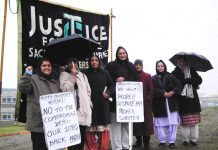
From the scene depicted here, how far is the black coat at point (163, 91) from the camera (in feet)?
26.6

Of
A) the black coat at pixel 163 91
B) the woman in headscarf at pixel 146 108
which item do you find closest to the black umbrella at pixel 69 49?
the woman in headscarf at pixel 146 108

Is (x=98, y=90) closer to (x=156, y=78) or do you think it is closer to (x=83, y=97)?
(x=83, y=97)

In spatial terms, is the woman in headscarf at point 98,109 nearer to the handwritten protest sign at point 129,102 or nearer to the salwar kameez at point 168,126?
the handwritten protest sign at point 129,102

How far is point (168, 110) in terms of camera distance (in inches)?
319

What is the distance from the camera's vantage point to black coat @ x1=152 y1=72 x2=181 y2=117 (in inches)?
319

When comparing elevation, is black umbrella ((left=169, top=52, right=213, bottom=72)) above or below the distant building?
above

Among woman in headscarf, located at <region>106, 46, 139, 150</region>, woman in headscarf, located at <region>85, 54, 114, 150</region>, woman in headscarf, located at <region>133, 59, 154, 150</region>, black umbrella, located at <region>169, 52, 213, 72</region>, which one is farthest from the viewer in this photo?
black umbrella, located at <region>169, 52, 213, 72</region>

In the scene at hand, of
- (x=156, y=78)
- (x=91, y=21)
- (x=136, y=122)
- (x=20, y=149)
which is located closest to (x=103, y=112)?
(x=136, y=122)

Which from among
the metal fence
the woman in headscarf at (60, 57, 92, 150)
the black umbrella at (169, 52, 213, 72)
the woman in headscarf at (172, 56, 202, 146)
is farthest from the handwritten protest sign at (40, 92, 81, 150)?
the metal fence

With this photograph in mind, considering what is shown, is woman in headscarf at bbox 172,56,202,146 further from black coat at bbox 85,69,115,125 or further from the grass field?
black coat at bbox 85,69,115,125

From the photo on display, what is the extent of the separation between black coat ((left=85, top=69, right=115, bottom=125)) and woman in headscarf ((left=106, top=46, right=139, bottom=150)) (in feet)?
1.69

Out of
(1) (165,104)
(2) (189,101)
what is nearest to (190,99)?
(2) (189,101)

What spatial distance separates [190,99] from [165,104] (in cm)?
64

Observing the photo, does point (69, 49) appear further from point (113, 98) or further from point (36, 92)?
point (113, 98)
